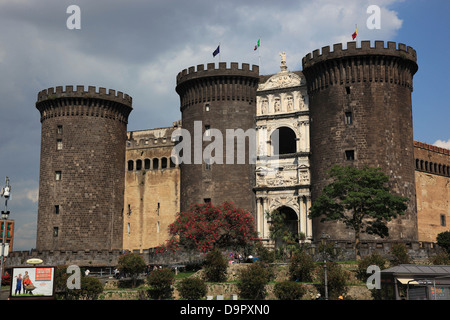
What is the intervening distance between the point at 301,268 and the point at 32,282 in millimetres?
16819

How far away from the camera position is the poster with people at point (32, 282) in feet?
107

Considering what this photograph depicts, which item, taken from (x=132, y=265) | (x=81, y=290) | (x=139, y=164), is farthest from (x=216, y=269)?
(x=139, y=164)

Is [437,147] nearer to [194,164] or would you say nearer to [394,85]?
[394,85]

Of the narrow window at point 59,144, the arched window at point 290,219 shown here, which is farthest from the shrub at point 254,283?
the narrow window at point 59,144

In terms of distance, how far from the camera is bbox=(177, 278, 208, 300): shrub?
38.0 metres

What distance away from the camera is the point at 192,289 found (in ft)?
125

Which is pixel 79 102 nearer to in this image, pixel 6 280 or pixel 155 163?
pixel 155 163

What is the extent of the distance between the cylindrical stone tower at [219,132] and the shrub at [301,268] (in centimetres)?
1530

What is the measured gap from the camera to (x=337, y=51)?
52.5 m

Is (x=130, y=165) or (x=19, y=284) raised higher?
(x=130, y=165)

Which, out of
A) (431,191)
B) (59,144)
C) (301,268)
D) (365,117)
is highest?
(365,117)

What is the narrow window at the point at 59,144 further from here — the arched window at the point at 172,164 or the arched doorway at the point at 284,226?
the arched doorway at the point at 284,226
